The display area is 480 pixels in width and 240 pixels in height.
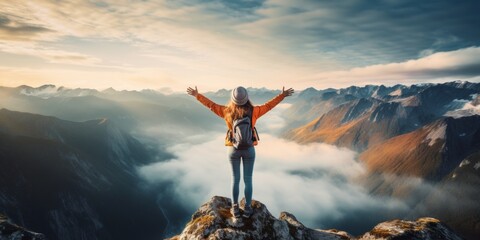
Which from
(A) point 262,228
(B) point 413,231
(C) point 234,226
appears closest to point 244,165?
(C) point 234,226

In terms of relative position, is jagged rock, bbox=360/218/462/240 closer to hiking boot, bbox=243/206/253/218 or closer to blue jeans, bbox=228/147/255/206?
hiking boot, bbox=243/206/253/218

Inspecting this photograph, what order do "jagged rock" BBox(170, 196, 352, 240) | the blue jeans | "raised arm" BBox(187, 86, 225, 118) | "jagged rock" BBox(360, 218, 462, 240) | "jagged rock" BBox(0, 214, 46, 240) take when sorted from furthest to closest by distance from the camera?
"jagged rock" BBox(0, 214, 46, 240), "jagged rock" BBox(360, 218, 462, 240), "jagged rock" BBox(170, 196, 352, 240), "raised arm" BBox(187, 86, 225, 118), the blue jeans

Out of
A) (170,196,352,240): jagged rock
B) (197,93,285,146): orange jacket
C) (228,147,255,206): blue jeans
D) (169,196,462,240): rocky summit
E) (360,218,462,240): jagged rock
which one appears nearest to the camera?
(228,147,255,206): blue jeans

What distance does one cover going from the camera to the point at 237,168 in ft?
48.3

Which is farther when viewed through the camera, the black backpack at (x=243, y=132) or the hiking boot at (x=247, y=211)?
the hiking boot at (x=247, y=211)

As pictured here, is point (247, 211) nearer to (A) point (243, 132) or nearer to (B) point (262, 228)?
(B) point (262, 228)

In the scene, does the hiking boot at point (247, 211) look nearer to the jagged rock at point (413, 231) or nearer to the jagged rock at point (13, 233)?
the jagged rock at point (413, 231)

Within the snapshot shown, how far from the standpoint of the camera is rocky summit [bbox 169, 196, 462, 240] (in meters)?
15.7

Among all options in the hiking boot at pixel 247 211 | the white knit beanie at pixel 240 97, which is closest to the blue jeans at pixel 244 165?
the hiking boot at pixel 247 211

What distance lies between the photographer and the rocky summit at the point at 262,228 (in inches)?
618

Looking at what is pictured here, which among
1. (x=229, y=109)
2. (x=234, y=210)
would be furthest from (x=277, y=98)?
(x=234, y=210)

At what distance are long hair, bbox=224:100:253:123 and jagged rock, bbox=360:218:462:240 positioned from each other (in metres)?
12.9

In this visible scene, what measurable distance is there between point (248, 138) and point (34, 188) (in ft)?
792

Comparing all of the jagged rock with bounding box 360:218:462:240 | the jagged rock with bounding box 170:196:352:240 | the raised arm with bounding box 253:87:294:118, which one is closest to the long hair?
the raised arm with bounding box 253:87:294:118
